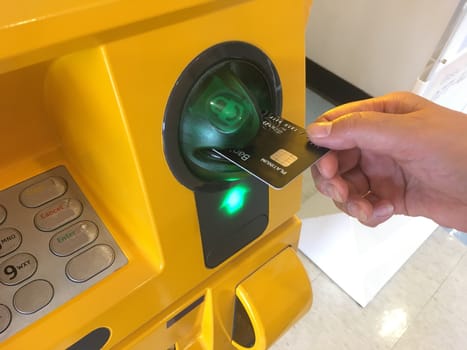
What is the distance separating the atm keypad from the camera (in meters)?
0.41

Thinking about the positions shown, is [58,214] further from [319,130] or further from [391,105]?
[391,105]

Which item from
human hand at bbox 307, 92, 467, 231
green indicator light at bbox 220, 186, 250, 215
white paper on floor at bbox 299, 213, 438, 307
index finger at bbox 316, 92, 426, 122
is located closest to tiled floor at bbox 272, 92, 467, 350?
white paper on floor at bbox 299, 213, 438, 307

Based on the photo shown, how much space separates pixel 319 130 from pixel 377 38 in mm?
1414

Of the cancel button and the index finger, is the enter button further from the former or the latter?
the index finger

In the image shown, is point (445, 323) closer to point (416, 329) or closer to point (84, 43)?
point (416, 329)

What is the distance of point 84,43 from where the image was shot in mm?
309

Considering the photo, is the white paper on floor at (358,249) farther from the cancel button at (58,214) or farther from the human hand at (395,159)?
the cancel button at (58,214)

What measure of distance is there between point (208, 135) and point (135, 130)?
0.08 m

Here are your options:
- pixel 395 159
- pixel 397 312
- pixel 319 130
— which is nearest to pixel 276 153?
pixel 319 130

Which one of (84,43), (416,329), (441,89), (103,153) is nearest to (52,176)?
(103,153)

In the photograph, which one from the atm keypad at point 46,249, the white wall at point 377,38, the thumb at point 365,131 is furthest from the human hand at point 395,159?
the white wall at point 377,38

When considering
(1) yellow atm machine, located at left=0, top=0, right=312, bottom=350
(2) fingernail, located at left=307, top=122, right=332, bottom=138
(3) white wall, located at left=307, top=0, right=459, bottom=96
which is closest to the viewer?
(1) yellow atm machine, located at left=0, top=0, right=312, bottom=350

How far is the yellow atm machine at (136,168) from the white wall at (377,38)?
1.20 metres

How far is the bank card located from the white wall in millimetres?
1234
